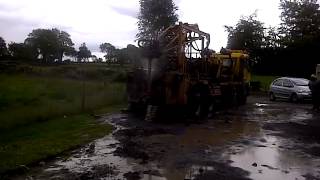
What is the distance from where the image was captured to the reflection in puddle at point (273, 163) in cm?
911

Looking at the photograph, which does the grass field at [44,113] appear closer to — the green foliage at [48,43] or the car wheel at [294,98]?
the car wheel at [294,98]

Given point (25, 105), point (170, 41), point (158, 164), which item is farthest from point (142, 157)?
point (25, 105)

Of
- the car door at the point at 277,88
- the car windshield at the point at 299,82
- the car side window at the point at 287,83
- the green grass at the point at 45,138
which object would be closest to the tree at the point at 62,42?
the car door at the point at 277,88

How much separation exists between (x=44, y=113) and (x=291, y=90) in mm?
15982

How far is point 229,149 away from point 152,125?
4753 millimetres

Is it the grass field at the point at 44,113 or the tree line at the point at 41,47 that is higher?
the tree line at the point at 41,47

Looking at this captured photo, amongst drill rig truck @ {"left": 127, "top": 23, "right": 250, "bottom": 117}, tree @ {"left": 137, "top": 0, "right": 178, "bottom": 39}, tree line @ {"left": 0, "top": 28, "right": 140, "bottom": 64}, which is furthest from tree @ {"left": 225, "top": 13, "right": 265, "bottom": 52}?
drill rig truck @ {"left": 127, "top": 23, "right": 250, "bottom": 117}

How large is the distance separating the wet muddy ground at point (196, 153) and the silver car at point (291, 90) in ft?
35.7

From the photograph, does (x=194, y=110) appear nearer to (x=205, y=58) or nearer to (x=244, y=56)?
(x=205, y=58)

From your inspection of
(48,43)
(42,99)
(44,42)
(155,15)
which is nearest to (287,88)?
(42,99)

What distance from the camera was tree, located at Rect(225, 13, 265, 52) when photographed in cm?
5762

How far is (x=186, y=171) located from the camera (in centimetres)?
920

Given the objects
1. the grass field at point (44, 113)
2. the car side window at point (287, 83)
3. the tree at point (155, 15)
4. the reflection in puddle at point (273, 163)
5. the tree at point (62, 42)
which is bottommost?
the reflection in puddle at point (273, 163)

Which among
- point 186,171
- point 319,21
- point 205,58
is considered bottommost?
point 186,171
